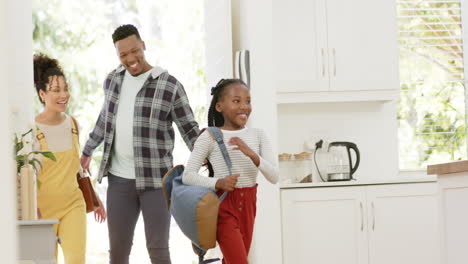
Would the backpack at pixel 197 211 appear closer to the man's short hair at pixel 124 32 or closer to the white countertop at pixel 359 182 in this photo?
the man's short hair at pixel 124 32

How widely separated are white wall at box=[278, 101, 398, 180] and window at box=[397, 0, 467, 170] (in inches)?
9.7

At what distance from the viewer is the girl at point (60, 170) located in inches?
128

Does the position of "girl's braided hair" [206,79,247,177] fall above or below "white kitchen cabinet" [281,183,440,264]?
above

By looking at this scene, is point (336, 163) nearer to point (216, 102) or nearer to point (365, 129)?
point (365, 129)

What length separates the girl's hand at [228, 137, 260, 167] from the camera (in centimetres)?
266

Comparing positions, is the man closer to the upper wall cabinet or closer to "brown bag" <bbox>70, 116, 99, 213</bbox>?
"brown bag" <bbox>70, 116, 99, 213</bbox>

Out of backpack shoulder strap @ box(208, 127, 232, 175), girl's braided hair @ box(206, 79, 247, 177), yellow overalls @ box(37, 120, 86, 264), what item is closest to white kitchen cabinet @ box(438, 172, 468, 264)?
backpack shoulder strap @ box(208, 127, 232, 175)

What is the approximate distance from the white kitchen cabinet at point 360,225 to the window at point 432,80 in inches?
32.6

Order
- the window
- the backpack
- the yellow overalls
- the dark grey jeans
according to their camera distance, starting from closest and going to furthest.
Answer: the backpack < the dark grey jeans < the yellow overalls < the window

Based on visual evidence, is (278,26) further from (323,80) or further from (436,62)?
(436,62)

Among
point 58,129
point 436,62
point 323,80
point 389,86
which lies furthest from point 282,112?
point 58,129

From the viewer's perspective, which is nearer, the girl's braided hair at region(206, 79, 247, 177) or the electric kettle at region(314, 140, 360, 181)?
the girl's braided hair at region(206, 79, 247, 177)

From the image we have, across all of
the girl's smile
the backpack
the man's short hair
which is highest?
the man's short hair

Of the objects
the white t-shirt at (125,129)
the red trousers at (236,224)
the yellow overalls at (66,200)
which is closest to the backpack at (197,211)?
the red trousers at (236,224)
